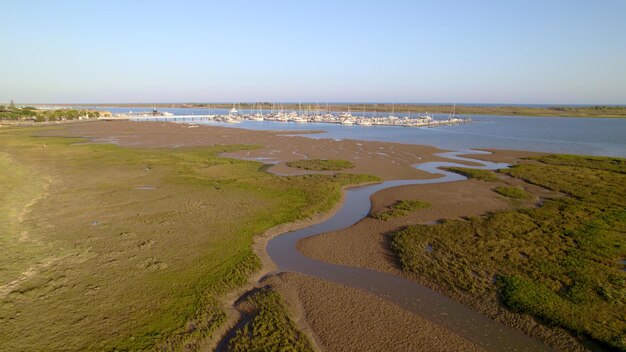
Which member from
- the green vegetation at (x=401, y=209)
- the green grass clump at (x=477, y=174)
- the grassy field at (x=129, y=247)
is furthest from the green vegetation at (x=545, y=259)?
the grassy field at (x=129, y=247)

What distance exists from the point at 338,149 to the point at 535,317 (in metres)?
45.7

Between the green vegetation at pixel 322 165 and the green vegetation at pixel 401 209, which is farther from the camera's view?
the green vegetation at pixel 322 165

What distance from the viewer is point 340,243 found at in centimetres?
1862

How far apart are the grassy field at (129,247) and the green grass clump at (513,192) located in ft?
38.7

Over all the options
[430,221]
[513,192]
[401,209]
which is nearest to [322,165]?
[401,209]

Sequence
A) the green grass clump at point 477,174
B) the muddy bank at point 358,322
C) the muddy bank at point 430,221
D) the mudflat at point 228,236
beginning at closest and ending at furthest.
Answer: the muddy bank at point 358,322 < the mudflat at point 228,236 < the muddy bank at point 430,221 < the green grass clump at point 477,174

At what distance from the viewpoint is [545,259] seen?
16.0 metres

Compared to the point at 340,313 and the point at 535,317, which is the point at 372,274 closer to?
the point at 340,313

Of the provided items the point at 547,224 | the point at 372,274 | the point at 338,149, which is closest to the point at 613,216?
the point at 547,224

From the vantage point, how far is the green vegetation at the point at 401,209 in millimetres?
22522

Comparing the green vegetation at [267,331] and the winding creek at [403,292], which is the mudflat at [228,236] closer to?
the winding creek at [403,292]

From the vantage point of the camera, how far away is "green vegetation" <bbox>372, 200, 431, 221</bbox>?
22.5 metres

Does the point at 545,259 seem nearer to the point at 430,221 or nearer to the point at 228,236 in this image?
the point at 430,221

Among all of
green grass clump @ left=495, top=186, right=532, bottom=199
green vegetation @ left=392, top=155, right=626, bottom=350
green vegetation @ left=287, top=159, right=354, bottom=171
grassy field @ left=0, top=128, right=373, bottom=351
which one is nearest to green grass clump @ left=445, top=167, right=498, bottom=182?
green grass clump @ left=495, top=186, right=532, bottom=199
